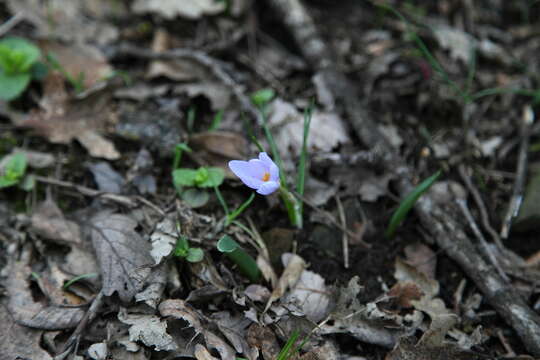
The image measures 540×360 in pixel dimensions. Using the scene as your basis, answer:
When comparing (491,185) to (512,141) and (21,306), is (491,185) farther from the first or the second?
(21,306)

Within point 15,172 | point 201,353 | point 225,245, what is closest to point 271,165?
point 225,245

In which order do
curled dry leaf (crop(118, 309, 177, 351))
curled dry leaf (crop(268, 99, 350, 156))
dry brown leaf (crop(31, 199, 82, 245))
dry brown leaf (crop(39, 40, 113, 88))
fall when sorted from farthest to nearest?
1. dry brown leaf (crop(39, 40, 113, 88))
2. curled dry leaf (crop(268, 99, 350, 156))
3. dry brown leaf (crop(31, 199, 82, 245))
4. curled dry leaf (crop(118, 309, 177, 351))

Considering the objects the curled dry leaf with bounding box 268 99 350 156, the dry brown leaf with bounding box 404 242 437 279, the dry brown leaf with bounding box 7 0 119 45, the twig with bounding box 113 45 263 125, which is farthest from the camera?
the dry brown leaf with bounding box 7 0 119 45

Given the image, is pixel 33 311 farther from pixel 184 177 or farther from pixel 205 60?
pixel 205 60

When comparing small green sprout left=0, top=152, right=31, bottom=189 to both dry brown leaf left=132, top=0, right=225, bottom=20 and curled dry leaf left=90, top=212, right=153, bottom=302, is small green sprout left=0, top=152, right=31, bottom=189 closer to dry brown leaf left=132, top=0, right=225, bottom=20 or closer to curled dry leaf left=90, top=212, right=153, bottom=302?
curled dry leaf left=90, top=212, right=153, bottom=302

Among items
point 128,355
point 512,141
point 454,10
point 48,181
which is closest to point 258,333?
point 128,355

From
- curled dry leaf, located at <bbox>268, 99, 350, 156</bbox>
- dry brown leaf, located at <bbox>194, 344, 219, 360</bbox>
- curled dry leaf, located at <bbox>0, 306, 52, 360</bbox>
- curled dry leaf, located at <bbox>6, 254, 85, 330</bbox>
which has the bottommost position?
curled dry leaf, located at <bbox>0, 306, 52, 360</bbox>

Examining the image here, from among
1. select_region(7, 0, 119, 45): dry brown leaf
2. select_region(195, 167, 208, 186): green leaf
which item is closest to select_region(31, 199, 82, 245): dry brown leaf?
select_region(195, 167, 208, 186): green leaf
